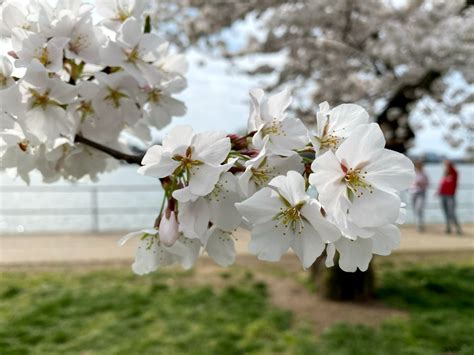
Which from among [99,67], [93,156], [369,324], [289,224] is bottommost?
[369,324]

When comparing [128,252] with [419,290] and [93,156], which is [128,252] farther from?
[93,156]

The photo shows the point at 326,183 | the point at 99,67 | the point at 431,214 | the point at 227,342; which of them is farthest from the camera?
the point at 431,214

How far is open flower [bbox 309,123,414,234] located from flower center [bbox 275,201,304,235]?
0.23 ft

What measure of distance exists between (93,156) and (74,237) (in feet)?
26.3

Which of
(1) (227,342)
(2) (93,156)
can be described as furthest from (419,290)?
(2) (93,156)

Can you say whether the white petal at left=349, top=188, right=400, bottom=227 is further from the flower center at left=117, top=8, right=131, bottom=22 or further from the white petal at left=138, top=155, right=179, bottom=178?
the flower center at left=117, top=8, right=131, bottom=22

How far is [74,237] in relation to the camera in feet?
28.4

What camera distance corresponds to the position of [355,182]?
722mm

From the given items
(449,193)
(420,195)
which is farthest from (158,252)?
(420,195)

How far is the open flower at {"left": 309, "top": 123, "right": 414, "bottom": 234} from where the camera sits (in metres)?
0.69

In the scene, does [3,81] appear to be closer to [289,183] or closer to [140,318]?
[289,183]

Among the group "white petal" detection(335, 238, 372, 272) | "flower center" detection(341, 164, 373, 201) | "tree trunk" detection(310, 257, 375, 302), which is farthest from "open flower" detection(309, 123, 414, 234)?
"tree trunk" detection(310, 257, 375, 302)

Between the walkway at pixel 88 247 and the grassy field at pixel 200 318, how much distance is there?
3.30 ft

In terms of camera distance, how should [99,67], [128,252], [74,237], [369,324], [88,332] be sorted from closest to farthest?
1. [99,67]
2. [88,332]
3. [369,324]
4. [128,252]
5. [74,237]
